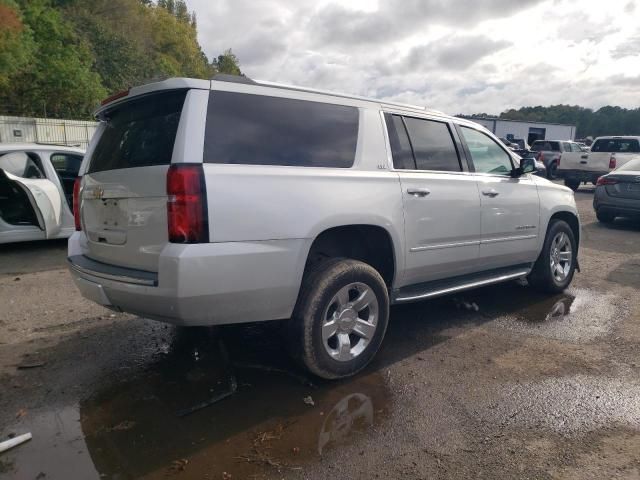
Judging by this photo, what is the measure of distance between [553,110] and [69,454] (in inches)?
4270

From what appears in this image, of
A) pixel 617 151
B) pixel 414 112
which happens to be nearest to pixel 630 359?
pixel 414 112

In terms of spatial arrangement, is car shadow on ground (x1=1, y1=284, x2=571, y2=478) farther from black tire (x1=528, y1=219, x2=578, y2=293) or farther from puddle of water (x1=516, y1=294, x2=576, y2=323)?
black tire (x1=528, y1=219, x2=578, y2=293)

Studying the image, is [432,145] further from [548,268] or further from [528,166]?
[548,268]

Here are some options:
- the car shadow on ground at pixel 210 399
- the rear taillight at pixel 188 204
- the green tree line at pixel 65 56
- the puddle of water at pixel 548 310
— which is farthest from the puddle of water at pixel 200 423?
the green tree line at pixel 65 56

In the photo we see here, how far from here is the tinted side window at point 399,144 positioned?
389 cm

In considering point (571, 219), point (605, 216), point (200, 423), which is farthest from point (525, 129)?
point (200, 423)

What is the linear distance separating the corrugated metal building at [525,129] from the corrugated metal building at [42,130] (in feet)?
95.6

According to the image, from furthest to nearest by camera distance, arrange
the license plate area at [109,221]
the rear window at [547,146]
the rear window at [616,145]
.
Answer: the rear window at [547,146] → the rear window at [616,145] → the license plate area at [109,221]

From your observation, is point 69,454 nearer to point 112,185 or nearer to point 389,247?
point 112,185

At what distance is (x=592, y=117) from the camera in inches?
3750

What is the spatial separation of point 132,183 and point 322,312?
56.7 inches

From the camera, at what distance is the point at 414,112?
13.9 ft

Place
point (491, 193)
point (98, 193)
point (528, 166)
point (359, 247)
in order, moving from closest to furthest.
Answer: point (98, 193)
point (359, 247)
point (491, 193)
point (528, 166)

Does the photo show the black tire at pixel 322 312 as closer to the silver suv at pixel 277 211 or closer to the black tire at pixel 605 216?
the silver suv at pixel 277 211
